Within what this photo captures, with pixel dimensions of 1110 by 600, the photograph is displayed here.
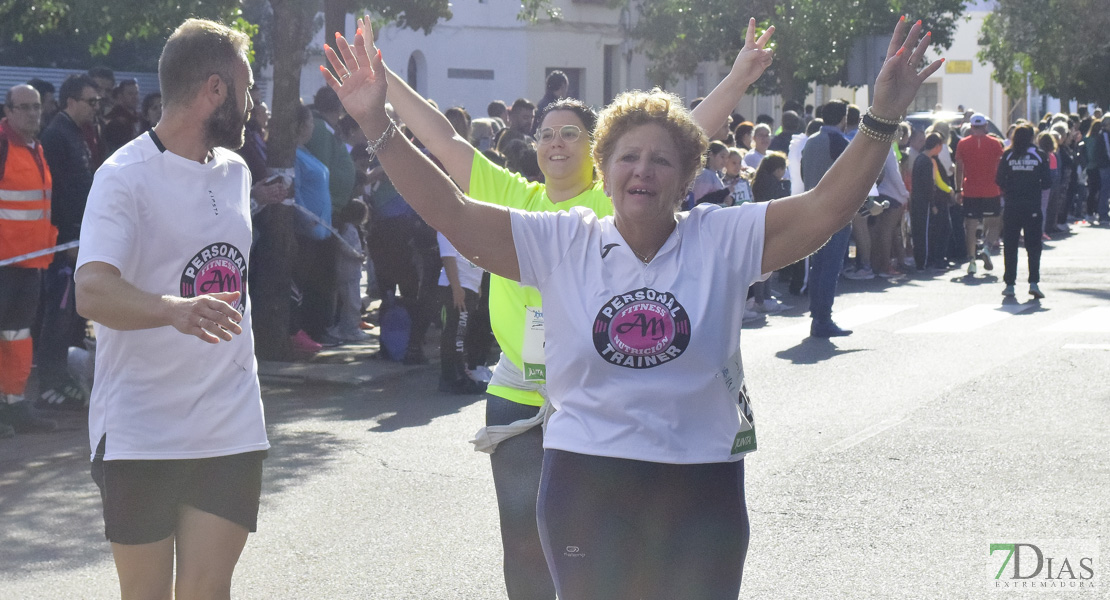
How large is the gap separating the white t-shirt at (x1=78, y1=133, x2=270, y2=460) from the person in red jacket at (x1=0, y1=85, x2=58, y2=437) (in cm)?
489

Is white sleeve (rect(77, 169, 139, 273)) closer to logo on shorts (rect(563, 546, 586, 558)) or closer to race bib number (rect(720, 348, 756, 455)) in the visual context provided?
logo on shorts (rect(563, 546, 586, 558))

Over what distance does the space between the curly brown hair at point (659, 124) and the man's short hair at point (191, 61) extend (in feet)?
3.37

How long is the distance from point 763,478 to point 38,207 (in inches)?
185

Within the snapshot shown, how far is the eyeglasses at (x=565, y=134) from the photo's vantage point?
4.20 m

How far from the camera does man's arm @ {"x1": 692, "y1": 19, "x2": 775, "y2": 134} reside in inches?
164

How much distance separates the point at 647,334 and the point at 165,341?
1.30m

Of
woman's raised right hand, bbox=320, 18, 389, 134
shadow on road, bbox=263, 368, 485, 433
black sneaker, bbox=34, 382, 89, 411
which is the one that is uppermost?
woman's raised right hand, bbox=320, 18, 389, 134

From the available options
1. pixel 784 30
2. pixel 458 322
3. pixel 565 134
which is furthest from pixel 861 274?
pixel 784 30

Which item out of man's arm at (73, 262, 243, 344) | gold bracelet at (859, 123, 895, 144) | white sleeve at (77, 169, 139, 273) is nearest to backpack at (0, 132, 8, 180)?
white sleeve at (77, 169, 139, 273)

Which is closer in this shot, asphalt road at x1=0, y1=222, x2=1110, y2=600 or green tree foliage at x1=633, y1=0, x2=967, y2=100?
asphalt road at x1=0, y1=222, x2=1110, y2=600

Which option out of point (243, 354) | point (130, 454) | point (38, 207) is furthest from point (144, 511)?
point (38, 207)

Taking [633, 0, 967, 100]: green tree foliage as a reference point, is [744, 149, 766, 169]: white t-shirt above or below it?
below

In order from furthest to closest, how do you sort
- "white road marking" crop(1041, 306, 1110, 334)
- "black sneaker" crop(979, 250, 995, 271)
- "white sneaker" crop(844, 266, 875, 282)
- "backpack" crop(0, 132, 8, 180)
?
"black sneaker" crop(979, 250, 995, 271) < "white sneaker" crop(844, 266, 875, 282) < "white road marking" crop(1041, 306, 1110, 334) < "backpack" crop(0, 132, 8, 180)

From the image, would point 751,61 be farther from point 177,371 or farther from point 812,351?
point 812,351
